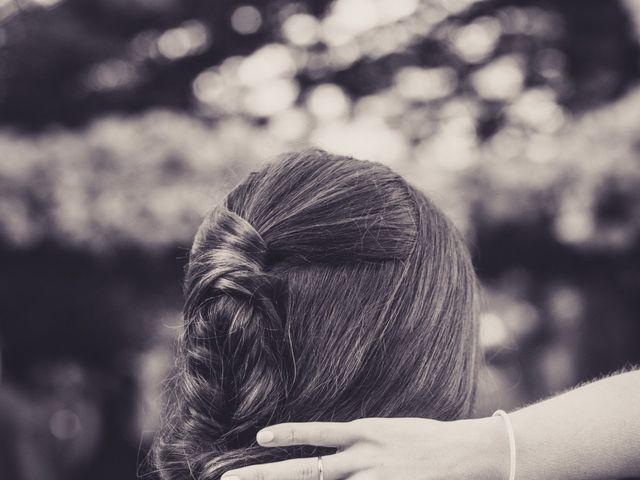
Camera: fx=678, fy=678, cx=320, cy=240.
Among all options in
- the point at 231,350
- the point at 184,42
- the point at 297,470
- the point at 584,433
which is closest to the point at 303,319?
the point at 231,350

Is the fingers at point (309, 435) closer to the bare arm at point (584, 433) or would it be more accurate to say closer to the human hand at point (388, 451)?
the human hand at point (388, 451)

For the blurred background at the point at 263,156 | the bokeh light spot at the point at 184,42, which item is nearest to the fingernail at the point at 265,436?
the blurred background at the point at 263,156

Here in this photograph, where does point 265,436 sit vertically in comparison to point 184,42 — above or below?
below

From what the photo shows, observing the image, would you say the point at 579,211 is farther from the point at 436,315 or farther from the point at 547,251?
the point at 436,315

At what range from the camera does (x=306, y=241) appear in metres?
1.04

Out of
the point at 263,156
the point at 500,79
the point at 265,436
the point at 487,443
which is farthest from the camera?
the point at 500,79

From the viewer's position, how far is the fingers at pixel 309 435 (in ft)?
2.95

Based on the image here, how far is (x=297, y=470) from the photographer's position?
905 millimetres

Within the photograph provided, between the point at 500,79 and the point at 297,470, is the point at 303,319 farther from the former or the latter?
the point at 500,79

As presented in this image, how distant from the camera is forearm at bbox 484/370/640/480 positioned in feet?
3.39

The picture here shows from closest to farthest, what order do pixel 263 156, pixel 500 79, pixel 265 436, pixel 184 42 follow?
1. pixel 265 436
2. pixel 263 156
3. pixel 500 79
4. pixel 184 42

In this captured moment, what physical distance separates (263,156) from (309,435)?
117 inches

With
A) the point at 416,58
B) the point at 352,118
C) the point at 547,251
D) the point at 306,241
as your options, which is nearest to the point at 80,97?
the point at 352,118

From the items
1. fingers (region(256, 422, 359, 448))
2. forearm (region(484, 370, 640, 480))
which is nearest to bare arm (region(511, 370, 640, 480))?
forearm (region(484, 370, 640, 480))
